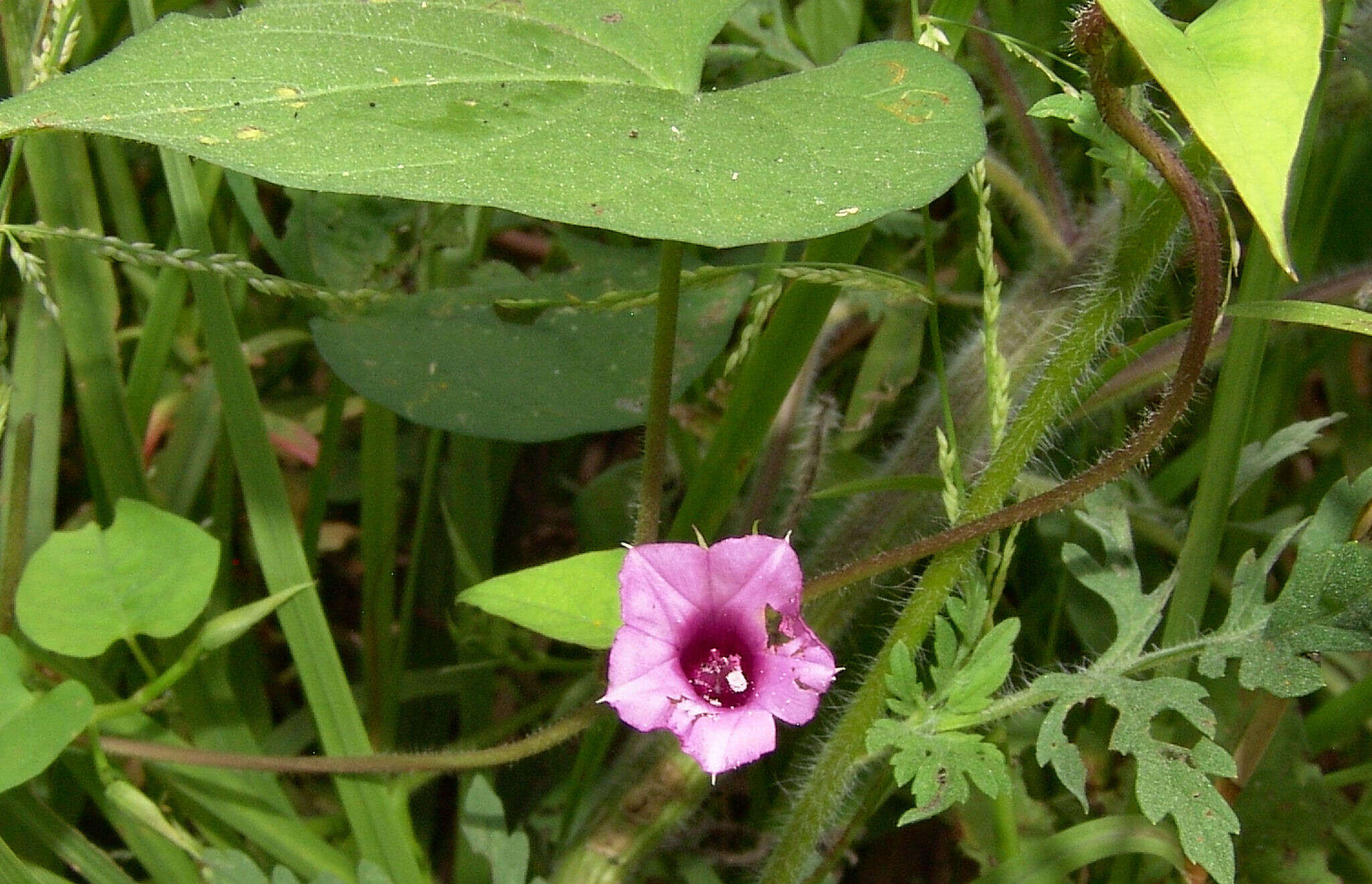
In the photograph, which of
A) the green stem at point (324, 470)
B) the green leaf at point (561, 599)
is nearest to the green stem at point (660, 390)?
the green leaf at point (561, 599)

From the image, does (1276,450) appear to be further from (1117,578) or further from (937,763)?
(937,763)

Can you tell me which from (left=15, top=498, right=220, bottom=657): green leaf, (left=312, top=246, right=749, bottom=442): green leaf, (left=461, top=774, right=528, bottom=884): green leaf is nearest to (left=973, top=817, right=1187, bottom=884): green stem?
(left=461, top=774, right=528, bottom=884): green leaf

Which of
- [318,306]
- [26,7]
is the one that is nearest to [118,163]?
[26,7]

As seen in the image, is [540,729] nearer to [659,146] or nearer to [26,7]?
[659,146]

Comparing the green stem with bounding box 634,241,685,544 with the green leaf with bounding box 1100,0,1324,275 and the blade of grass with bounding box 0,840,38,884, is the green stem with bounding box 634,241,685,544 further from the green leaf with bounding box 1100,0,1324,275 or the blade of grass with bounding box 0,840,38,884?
the blade of grass with bounding box 0,840,38,884

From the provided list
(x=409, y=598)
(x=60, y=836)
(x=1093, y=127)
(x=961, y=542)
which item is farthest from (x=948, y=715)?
(x=60, y=836)
